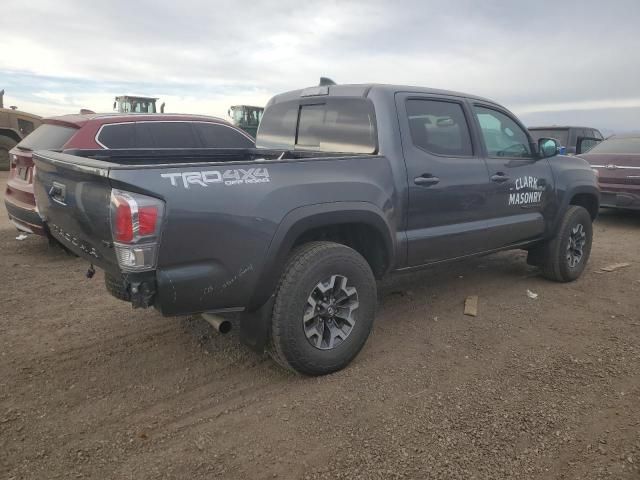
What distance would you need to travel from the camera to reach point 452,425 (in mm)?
2682

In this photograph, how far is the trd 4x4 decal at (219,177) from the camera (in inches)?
97.1

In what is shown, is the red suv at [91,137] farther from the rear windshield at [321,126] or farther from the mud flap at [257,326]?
the mud flap at [257,326]

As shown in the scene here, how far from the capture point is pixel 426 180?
12.0 ft

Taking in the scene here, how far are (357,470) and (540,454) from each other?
0.94 meters

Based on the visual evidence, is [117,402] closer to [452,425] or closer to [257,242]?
[257,242]

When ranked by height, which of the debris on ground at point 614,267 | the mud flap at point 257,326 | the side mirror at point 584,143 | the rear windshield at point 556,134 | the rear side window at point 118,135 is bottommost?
the debris on ground at point 614,267

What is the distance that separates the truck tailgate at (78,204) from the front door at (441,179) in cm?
207

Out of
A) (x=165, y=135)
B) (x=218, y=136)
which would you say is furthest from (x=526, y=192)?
(x=165, y=135)

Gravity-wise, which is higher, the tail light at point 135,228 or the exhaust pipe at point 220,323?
the tail light at point 135,228

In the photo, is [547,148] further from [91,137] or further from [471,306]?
[91,137]

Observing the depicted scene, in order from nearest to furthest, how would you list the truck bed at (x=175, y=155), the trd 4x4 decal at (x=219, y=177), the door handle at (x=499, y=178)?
1. the trd 4x4 decal at (x=219, y=177)
2. the truck bed at (x=175, y=155)
3. the door handle at (x=499, y=178)

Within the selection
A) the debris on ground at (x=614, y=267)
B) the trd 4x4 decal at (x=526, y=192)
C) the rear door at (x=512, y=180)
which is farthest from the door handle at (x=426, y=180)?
the debris on ground at (x=614, y=267)

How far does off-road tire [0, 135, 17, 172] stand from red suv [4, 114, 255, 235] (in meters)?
8.17

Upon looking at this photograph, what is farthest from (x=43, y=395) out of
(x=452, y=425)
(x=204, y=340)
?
(x=452, y=425)
